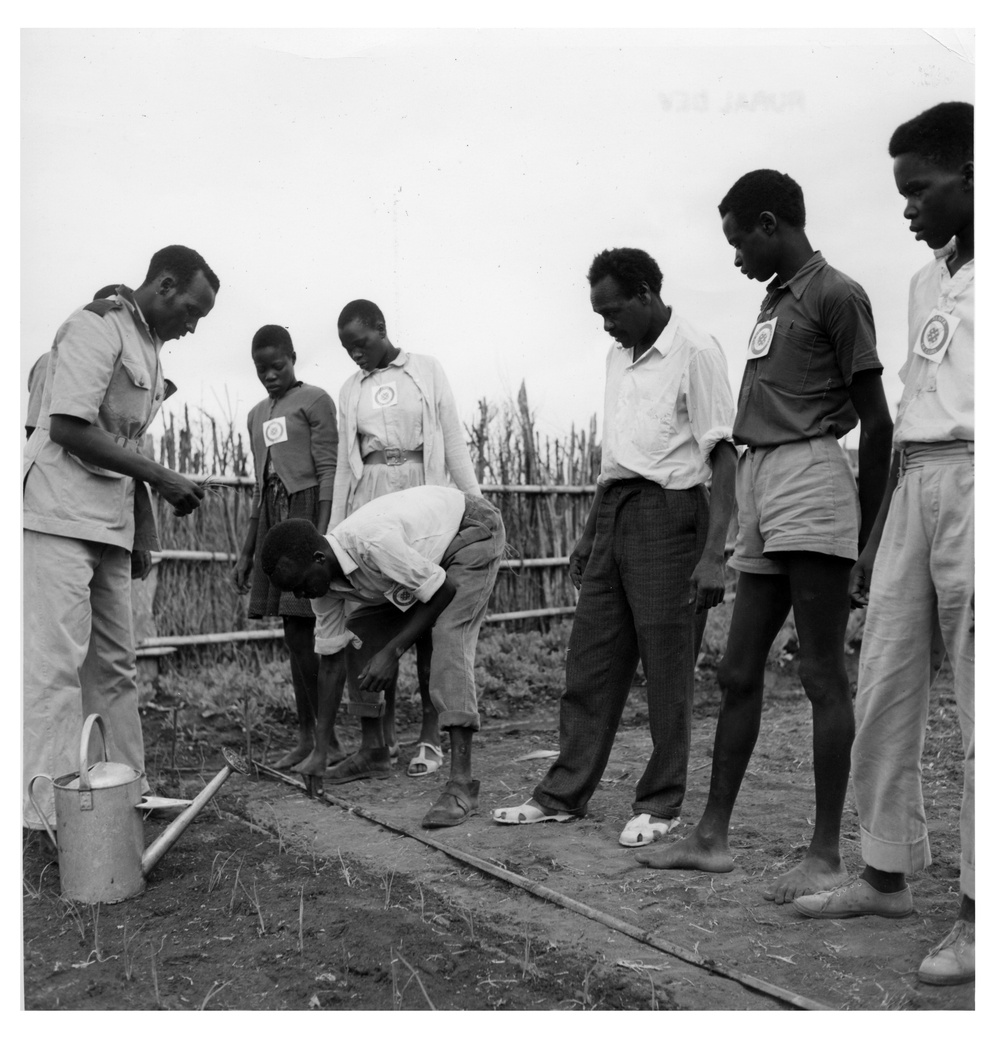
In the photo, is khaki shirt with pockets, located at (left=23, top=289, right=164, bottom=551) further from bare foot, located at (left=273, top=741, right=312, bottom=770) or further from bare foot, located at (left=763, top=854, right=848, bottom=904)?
bare foot, located at (left=763, top=854, right=848, bottom=904)

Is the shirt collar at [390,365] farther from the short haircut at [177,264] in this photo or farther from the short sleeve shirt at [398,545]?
the short haircut at [177,264]

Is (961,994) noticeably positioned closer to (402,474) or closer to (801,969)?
(801,969)

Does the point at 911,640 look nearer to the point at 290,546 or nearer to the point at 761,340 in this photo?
the point at 761,340

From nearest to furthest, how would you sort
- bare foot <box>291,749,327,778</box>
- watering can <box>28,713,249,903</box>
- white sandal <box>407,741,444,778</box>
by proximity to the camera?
watering can <box>28,713,249,903</box> < bare foot <box>291,749,327,778</box> < white sandal <box>407,741,444,778</box>

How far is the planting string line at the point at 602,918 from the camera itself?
241 cm

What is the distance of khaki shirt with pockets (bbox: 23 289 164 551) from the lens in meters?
3.64

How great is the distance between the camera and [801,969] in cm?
259

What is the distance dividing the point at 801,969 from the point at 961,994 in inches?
14.3

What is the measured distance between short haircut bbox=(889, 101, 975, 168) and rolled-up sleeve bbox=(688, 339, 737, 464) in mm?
1127

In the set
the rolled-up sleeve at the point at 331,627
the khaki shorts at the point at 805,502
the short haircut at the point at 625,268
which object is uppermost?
the short haircut at the point at 625,268

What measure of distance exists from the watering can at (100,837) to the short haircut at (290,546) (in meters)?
0.93

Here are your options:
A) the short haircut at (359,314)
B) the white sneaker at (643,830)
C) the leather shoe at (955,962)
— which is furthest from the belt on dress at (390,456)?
the leather shoe at (955,962)

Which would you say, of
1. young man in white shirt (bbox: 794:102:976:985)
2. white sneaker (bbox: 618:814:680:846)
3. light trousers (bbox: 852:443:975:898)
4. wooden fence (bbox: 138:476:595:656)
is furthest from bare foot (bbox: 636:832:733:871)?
wooden fence (bbox: 138:476:595:656)

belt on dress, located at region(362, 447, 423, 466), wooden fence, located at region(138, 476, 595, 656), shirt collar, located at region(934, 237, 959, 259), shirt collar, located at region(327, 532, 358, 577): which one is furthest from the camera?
wooden fence, located at region(138, 476, 595, 656)
